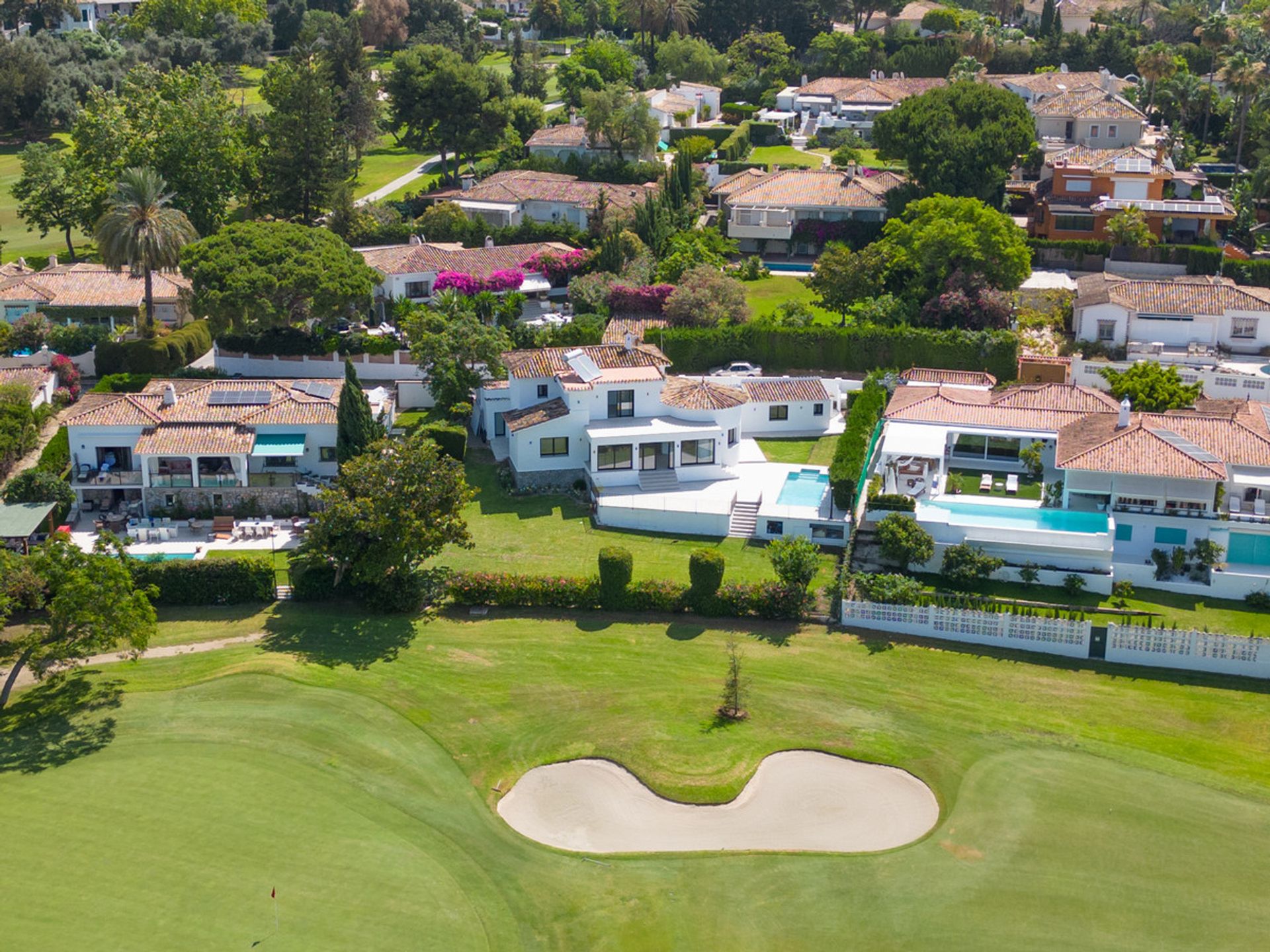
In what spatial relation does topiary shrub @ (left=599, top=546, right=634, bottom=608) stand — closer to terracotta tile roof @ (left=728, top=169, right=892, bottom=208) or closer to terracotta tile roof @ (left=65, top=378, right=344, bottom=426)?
terracotta tile roof @ (left=65, top=378, right=344, bottom=426)

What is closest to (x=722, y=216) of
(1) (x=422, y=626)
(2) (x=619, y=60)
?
(2) (x=619, y=60)

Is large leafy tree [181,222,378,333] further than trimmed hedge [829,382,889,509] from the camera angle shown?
Yes

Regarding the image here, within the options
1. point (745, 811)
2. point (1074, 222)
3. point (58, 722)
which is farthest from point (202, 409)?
point (1074, 222)

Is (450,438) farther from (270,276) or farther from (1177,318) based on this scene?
(1177,318)

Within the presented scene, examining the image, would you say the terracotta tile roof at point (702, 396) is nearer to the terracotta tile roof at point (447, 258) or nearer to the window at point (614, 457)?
the window at point (614, 457)

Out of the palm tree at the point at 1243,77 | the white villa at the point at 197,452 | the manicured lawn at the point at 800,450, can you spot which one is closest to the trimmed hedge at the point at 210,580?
the white villa at the point at 197,452

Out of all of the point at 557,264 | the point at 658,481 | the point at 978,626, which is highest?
the point at 557,264

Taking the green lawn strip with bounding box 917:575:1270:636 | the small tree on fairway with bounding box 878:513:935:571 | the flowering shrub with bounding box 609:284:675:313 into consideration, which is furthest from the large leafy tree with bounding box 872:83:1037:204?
the green lawn strip with bounding box 917:575:1270:636

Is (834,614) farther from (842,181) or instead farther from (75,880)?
(842,181)
